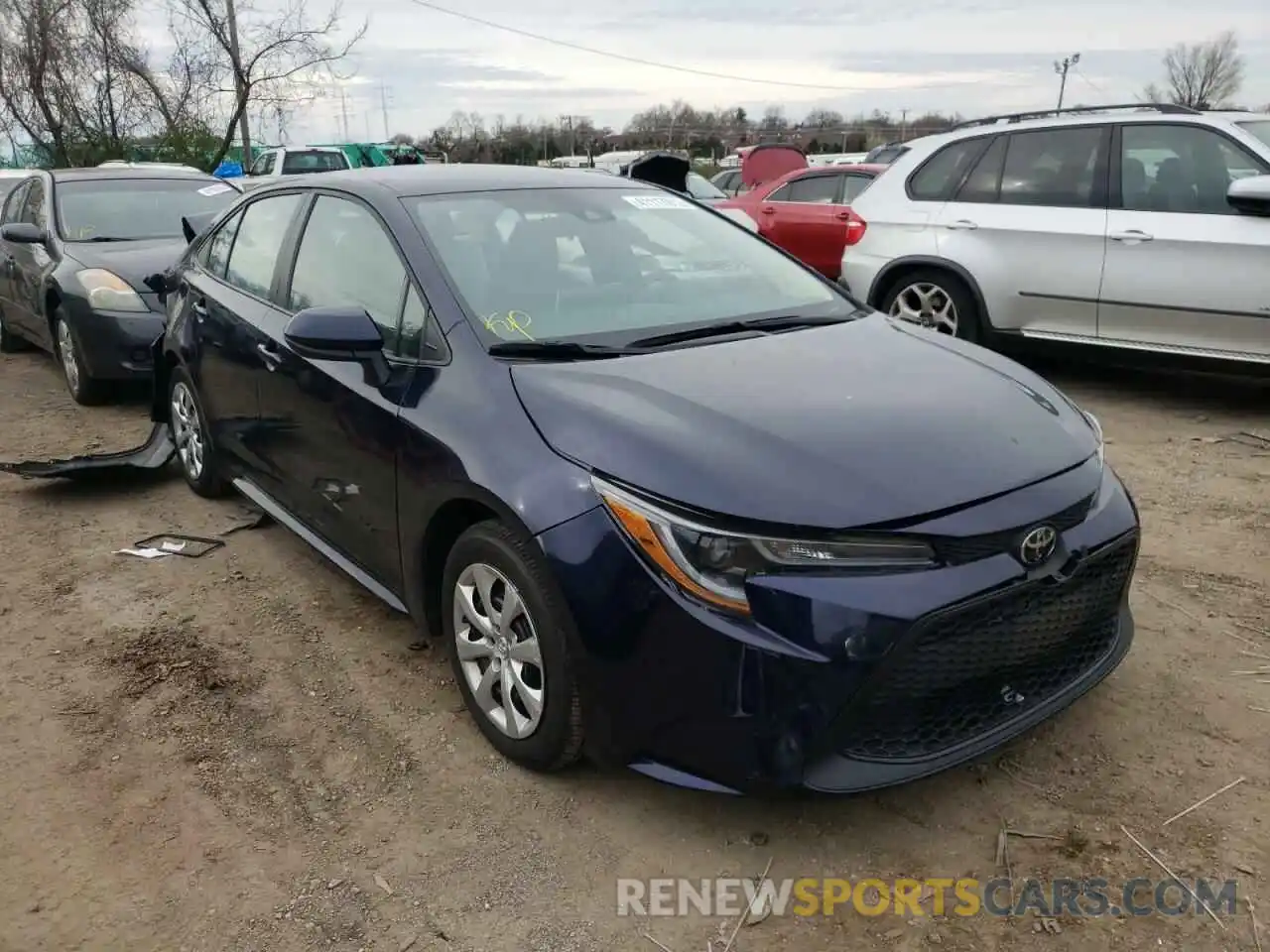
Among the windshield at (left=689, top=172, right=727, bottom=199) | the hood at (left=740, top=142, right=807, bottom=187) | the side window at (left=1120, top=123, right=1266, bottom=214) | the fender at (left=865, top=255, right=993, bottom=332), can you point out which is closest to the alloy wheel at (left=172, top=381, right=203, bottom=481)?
the fender at (left=865, top=255, right=993, bottom=332)

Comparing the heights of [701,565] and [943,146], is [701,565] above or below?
below

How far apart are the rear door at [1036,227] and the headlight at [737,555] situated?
463 cm

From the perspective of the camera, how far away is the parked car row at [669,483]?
223 cm

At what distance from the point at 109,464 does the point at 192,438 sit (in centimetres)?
63

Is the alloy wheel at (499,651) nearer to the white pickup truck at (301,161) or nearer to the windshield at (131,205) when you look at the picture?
the windshield at (131,205)

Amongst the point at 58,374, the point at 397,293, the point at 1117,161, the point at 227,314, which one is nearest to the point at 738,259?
the point at 397,293

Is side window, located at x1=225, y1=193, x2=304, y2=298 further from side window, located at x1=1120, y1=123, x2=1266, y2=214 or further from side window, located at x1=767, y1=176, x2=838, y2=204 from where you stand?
side window, located at x1=767, y1=176, x2=838, y2=204

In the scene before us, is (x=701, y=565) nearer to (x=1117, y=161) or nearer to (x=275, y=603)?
(x=275, y=603)

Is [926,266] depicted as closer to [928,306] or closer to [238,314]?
[928,306]

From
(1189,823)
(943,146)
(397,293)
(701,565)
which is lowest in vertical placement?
(1189,823)

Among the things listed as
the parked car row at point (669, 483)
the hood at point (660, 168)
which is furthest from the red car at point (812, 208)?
the parked car row at point (669, 483)

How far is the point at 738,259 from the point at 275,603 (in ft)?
7.17

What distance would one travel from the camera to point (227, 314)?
4.21m

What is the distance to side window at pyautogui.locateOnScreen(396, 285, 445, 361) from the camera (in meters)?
2.99
